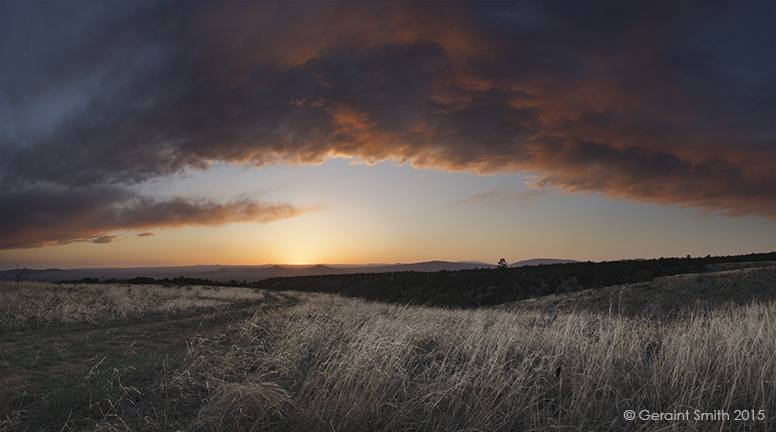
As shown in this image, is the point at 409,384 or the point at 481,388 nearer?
the point at 481,388

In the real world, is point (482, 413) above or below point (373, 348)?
below

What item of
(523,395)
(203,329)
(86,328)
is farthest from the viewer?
(203,329)

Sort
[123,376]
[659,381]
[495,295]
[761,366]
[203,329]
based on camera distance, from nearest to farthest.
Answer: [659,381], [761,366], [123,376], [203,329], [495,295]

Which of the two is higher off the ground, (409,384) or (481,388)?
(481,388)

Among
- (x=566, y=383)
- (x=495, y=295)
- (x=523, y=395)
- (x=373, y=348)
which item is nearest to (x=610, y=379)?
(x=566, y=383)

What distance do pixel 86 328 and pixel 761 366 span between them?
61.5ft

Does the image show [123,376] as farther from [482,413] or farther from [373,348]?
[482,413]

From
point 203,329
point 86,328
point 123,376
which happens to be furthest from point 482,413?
point 86,328

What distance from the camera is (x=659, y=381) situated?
497cm

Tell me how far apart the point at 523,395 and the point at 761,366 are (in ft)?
12.5

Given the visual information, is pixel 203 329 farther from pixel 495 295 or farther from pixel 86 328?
pixel 495 295

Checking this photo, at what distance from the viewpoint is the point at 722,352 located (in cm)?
598

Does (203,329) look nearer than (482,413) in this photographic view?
No

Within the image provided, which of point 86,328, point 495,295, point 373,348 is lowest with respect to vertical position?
point 495,295
